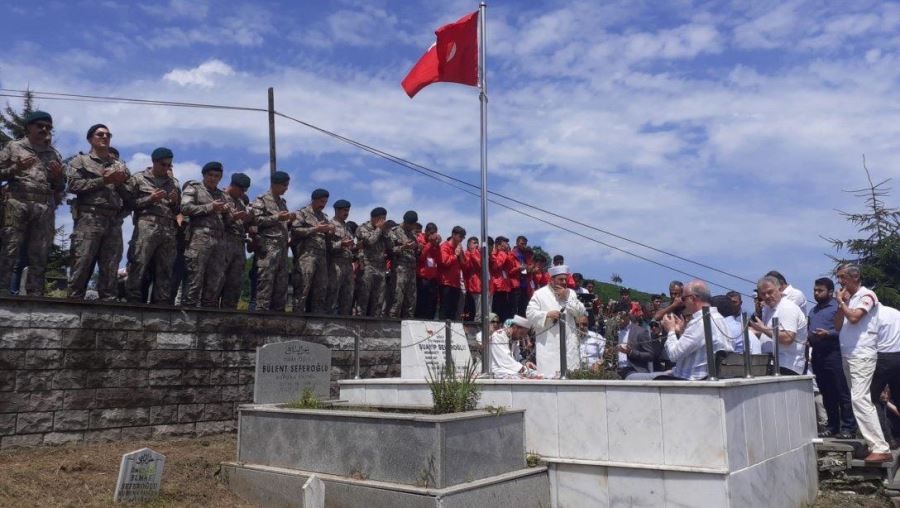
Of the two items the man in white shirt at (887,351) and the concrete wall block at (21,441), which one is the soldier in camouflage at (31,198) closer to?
the concrete wall block at (21,441)

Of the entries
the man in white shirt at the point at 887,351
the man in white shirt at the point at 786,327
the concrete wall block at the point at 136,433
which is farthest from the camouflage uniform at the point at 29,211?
the man in white shirt at the point at 887,351

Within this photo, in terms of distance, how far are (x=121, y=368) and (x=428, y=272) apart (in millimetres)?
6099

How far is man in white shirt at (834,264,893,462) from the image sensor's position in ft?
25.9

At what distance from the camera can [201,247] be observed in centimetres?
918

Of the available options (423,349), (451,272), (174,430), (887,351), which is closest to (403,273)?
(451,272)

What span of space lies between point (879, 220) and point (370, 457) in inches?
703

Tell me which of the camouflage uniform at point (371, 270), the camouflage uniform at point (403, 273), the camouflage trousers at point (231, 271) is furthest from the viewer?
the camouflage uniform at point (403, 273)

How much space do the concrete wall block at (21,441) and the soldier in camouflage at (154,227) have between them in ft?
6.02

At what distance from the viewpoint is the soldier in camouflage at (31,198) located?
7.65 metres

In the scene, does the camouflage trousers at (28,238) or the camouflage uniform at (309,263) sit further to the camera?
the camouflage uniform at (309,263)

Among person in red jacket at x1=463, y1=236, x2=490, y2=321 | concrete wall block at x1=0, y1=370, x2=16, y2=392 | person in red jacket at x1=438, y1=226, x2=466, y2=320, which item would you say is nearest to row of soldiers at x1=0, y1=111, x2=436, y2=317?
concrete wall block at x1=0, y1=370, x2=16, y2=392

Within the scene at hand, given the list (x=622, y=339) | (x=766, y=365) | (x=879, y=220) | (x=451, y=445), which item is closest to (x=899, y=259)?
(x=879, y=220)

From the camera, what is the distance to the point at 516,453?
698 centimetres

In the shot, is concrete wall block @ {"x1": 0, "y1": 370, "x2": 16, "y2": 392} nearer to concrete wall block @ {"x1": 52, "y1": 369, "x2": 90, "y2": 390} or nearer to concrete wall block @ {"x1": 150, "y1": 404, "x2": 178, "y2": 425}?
concrete wall block @ {"x1": 52, "y1": 369, "x2": 90, "y2": 390}
